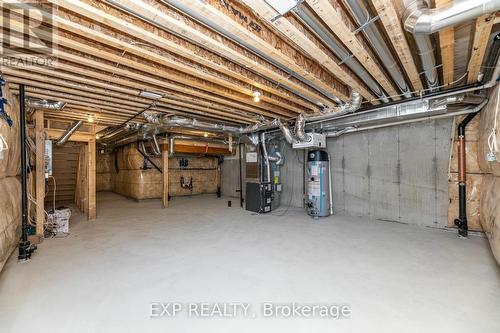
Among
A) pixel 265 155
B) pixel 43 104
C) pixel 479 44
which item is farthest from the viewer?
pixel 265 155

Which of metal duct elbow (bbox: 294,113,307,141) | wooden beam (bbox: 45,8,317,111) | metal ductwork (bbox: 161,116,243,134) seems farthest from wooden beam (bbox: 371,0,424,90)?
metal ductwork (bbox: 161,116,243,134)

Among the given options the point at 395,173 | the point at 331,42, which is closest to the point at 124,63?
the point at 331,42

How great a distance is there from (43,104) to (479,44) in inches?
223

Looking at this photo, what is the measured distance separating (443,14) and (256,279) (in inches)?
107

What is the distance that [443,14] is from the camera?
1.60 metres

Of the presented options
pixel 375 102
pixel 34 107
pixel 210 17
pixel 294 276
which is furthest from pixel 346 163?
pixel 34 107

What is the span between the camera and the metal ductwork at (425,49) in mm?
1681

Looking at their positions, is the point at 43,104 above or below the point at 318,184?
above

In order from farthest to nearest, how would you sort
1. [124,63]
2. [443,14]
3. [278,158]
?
[278,158], [124,63], [443,14]

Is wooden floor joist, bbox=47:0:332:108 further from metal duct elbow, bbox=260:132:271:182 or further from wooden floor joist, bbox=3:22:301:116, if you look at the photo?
metal duct elbow, bbox=260:132:271:182

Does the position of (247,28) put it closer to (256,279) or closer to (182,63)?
(182,63)

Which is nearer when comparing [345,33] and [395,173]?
[345,33]

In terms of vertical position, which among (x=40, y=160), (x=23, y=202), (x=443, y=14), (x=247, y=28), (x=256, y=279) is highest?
(x=247, y=28)

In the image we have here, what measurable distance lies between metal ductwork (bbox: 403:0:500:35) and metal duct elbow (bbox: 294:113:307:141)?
278cm
